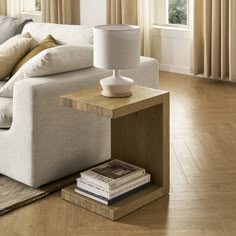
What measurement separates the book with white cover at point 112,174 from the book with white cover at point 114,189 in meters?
0.02

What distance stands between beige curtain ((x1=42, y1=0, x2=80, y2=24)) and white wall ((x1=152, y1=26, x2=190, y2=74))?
1.22 m

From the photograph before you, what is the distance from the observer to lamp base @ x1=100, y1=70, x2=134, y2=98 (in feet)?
11.4

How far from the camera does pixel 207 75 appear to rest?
6.58 meters

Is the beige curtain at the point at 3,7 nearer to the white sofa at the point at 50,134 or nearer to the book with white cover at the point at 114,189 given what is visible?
the white sofa at the point at 50,134

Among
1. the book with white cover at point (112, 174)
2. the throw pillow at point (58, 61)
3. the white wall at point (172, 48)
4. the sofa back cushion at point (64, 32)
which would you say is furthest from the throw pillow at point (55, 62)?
the white wall at point (172, 48)

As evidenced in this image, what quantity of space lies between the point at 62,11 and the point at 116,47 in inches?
179

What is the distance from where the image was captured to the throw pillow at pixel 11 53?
4480 mm

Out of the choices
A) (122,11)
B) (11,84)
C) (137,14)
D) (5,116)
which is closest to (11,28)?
(11,84)

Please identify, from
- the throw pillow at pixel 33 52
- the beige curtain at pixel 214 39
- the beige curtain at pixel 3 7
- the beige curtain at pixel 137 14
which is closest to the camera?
the throw pillow at pixel 33 52

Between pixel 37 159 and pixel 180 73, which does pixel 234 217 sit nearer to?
pixel 37 159

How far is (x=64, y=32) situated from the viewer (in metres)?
4.73

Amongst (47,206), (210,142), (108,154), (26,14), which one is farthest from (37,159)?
(26,14)

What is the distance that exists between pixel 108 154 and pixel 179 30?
3122 mm

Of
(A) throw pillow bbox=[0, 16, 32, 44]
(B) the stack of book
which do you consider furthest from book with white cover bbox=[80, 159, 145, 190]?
(A) throw pillow bbox=[0, 16, 32, 44]
